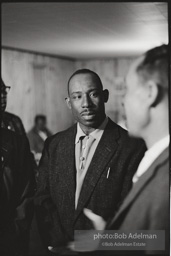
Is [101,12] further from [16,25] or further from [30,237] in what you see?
[30,237]

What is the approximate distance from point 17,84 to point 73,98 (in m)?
0.45

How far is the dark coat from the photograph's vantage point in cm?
217

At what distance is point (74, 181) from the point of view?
6.50 ft

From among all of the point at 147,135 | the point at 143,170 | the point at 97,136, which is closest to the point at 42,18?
the point at 97,136

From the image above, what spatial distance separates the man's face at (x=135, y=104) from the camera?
1.65 m

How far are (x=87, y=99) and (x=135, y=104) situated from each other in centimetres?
34

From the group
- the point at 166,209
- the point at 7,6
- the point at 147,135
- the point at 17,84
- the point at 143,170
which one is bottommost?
the point at 166,209

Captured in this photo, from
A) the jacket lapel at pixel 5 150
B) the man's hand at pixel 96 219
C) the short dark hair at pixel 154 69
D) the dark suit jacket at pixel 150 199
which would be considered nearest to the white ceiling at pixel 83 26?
the short dark hair at pixel 154 69

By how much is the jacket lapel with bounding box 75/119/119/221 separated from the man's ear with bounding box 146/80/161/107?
41 centimetres

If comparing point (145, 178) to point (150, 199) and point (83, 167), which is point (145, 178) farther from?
point (83, 167)

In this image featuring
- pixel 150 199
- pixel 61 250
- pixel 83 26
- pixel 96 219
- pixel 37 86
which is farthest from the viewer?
pixel 83 26

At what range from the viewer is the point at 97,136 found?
6.49 ft

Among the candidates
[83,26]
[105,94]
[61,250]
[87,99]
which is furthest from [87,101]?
[83,26]

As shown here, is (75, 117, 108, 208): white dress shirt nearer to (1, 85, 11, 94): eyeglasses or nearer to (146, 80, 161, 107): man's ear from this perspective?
(146, 80, 161, 107): man's ear
